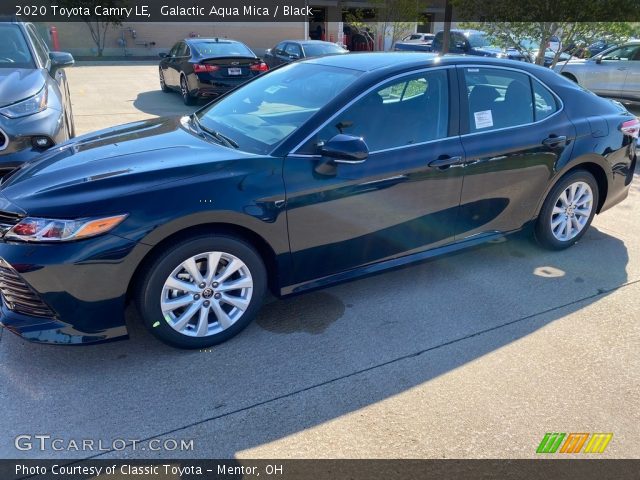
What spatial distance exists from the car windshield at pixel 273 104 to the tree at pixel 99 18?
2556 cm

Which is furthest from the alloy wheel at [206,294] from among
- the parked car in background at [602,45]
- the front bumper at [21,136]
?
the parked car in background at [602,45]

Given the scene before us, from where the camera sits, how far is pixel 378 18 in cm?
2258

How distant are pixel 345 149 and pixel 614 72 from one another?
37.3ft

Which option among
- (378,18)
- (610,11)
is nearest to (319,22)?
(378,18)

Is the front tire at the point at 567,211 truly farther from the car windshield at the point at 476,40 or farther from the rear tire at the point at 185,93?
the car windshield at the point at 476,40

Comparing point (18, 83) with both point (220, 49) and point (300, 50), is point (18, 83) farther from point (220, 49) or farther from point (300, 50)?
point (300, 50)

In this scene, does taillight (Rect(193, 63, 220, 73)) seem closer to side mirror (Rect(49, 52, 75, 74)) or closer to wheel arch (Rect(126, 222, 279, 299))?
side mirror (Rect(49, 52, 75, 74))

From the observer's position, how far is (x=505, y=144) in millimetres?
3762

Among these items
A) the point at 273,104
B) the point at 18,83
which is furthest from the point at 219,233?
the point at 18,83

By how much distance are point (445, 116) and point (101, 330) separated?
8.44ft

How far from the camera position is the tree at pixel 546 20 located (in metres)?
9.58

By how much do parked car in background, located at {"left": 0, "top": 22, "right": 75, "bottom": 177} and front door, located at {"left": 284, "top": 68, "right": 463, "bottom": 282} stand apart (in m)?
2.66

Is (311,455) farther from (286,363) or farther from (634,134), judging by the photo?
(634,134)

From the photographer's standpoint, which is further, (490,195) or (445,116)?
(490,195)
